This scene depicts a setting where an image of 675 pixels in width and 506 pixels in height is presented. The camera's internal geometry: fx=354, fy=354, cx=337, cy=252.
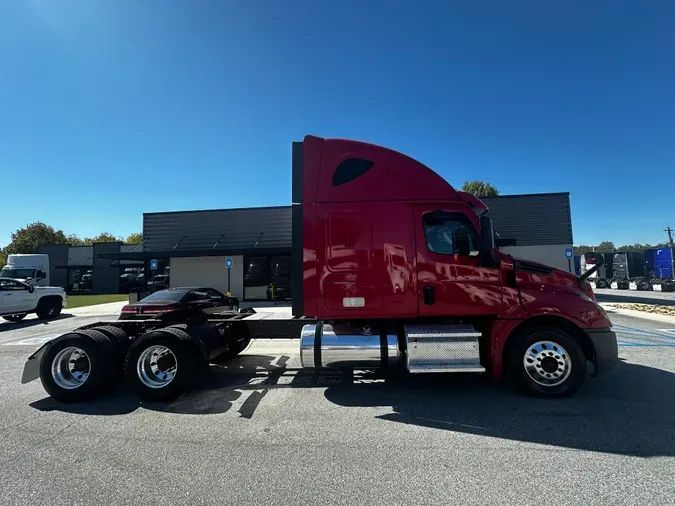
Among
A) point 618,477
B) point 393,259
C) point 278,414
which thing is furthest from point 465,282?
point 278,414

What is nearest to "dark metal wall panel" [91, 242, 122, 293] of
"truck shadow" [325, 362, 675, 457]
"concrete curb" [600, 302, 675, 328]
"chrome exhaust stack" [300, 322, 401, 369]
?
"chrome exhaust stack" [300, 322, 401, 369]

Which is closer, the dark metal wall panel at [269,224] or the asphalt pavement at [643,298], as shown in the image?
the asphalt pavement at [643,298]

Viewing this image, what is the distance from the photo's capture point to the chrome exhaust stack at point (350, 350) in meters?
5.03

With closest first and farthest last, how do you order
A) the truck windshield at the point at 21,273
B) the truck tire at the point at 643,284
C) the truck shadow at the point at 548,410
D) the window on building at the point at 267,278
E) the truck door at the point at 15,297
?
the truck shadow at the point at 548,410, the truck door at the point at 15,297, the window on building at the point at 267,278, the truck windshield at the point at 21,273, the truck tire at the point at 643,284

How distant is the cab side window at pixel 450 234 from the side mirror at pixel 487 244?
0.13 metres

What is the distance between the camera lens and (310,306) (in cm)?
Result: 514

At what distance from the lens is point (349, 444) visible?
360 cm

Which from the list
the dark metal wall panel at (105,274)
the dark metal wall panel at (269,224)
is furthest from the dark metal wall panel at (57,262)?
the dark metal wall panel at (269,224)

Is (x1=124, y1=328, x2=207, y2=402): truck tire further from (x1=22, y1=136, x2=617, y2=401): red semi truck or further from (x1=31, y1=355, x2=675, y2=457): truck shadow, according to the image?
(x1=31, y1=355, x2=675, y2=457): truck shadow

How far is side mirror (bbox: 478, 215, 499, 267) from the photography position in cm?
478

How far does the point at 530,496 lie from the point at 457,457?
2.31 ft

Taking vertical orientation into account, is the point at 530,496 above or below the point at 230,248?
below

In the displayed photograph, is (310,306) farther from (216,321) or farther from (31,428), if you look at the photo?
(31,428)

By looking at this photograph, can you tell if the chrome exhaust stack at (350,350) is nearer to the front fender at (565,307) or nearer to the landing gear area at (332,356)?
the landing gear area at (332,356)
